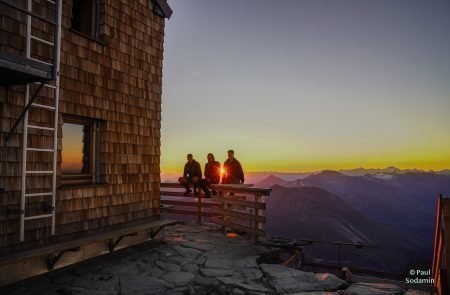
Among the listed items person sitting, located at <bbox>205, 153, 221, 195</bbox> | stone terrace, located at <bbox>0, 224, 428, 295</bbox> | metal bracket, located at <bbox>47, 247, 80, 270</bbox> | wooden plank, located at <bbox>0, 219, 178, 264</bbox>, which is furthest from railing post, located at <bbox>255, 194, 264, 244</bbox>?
metal bracket, located at <bbox>47, 247, 80, 270</bbox>

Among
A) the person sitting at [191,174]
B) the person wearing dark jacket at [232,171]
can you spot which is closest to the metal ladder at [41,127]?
the person sitting at [191,174]

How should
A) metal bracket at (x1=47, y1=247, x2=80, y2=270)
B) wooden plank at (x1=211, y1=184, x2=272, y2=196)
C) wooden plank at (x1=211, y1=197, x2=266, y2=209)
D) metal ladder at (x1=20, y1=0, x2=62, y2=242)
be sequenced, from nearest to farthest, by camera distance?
metal ladder at (x1=20, y1=0, x2=62, y2=242)
metal bracket at (x1=47, y1=247, x2=80, y2=270)
wooden plank at (x1=211, y1=184, x2=272, y2=196)
wooden plank at (x1=211, y1=197, x2=266, y2=209)

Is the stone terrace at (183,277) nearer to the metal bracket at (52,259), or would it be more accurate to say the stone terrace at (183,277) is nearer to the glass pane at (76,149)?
the metal bracket at (52,259)

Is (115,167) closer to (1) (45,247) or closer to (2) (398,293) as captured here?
(1) (45,247)

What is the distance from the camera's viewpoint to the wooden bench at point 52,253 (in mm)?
5785

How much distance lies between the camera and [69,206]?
7156 millimetres

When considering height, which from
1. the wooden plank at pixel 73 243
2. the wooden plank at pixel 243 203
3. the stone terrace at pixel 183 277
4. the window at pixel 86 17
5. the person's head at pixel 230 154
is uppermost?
the window at pixel 86 17

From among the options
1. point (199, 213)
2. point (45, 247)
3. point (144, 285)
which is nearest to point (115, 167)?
point (45, 247)

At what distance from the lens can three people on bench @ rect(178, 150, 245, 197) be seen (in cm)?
1264

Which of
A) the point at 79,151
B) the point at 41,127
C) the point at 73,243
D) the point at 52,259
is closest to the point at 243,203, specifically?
the point at 79,151

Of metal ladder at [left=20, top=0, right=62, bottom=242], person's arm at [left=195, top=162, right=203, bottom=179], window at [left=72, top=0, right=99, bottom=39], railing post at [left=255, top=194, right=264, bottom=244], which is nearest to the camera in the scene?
metal ladder at [left=20, top=0, right=62, bottom=242]

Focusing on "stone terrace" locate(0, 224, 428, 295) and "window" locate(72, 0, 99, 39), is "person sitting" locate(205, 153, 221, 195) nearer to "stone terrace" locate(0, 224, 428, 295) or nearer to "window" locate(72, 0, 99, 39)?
"stone terrace" locate(0, 224, 428, 295)

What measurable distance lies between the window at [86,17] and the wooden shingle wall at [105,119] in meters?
0.18

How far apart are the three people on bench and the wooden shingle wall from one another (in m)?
2.98
